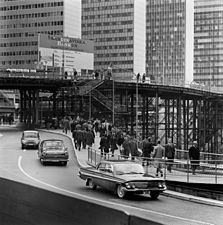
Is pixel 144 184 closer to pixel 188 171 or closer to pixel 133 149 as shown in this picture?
pixel 188 171

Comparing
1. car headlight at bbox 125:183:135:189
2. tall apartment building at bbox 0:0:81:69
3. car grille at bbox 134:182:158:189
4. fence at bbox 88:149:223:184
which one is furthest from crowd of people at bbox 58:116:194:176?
tall apartment building at bbox 0:0:81:69

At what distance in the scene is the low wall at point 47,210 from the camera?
237 inches

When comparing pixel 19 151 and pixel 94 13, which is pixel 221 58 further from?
pixel 19 151

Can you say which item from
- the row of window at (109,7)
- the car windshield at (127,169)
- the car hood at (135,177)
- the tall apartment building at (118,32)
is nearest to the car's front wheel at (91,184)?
the car windshield at (127,169)

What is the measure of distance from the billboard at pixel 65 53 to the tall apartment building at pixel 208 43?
115ft

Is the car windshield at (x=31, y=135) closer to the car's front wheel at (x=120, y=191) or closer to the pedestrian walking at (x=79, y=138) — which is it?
the pedestrian walking at (x=79, y=138)

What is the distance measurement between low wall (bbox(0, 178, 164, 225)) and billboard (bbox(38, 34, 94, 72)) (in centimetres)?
8270

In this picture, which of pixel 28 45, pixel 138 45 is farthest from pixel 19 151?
pixel 138 45

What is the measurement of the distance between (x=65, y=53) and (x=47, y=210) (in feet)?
302

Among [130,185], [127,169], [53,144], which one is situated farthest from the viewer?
[53,144]

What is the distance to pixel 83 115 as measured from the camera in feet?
237

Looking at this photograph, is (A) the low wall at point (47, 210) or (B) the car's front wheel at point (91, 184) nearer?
(A) the low wall at point (47, 210)

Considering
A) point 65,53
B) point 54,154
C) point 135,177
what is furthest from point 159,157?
point 65,53

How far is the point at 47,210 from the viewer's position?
24.7 feet
